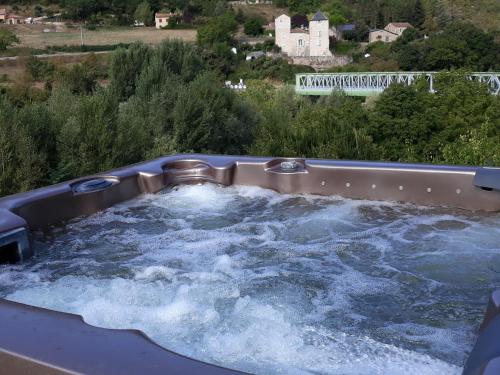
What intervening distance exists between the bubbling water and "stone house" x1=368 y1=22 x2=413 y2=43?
46.8m

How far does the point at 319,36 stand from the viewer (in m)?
45.5

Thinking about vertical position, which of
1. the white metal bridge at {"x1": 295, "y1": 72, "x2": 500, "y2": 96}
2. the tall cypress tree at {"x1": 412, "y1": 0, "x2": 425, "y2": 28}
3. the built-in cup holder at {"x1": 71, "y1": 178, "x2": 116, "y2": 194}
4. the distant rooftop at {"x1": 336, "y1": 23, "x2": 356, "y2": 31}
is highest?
the tall cypress tree at {"x1": 412, "y1": 0, "x2": 425, "y2": 28}

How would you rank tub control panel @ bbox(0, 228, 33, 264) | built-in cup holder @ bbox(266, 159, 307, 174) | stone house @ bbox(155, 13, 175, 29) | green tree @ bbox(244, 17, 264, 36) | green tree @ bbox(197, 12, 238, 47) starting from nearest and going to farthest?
tub control panel @ bbox(0, 228, 33, 264) → built-in cup holder @ bbox(266, 159, 307, 174) → green tree @ bbox(197, 12, 238, 47) → stone house @ bbox(155, 13, 175, 29) → green tree @ bbox(244, 17, 264, 36)

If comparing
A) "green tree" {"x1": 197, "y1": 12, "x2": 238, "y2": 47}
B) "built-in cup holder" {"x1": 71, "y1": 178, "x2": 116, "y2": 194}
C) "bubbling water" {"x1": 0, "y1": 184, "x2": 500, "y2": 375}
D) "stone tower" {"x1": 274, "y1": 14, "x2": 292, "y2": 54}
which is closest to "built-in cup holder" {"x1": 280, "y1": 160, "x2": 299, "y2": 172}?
"bubbling water" {"x1": 0, "y1": 184, "x2": 500, "y2": 375}

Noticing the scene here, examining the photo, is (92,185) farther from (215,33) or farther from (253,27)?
(253,27)

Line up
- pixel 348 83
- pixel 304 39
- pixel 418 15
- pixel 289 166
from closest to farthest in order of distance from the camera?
1. pixel 289 166
2. pixel 348 83
3. pixel 304 39
4. pixel 418 15

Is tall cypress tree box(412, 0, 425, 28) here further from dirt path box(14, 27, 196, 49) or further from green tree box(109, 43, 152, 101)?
green tree box(109, 43, 152, 101)

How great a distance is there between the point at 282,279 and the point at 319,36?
45.6 metres

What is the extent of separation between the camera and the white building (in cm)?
4531

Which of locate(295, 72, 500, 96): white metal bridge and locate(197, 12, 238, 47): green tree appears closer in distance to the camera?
locate(295, 72, 500, 96): white metal bridge

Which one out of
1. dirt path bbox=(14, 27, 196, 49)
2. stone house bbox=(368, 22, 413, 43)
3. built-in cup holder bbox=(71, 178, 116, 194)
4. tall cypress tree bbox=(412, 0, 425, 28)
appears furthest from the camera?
tall cypress tree bbox=(412, 0, 425, 28)

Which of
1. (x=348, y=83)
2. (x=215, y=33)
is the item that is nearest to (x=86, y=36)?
(x=215, y=33)

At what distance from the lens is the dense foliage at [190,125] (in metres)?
4.29

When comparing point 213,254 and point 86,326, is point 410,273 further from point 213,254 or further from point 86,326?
point 86,326
